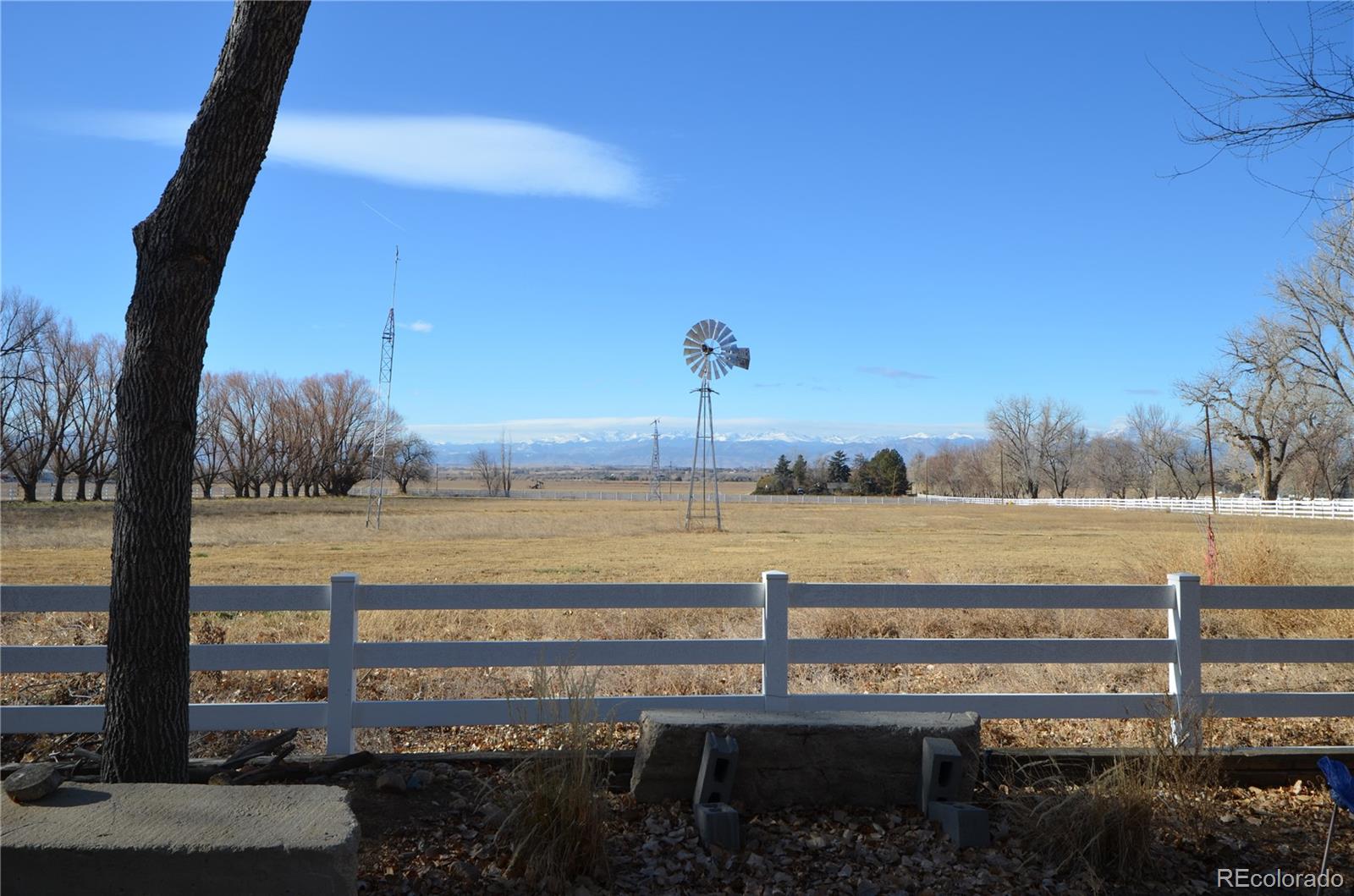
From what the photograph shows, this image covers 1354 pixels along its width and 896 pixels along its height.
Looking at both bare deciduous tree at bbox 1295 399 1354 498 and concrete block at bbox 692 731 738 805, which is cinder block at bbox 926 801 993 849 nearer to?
concrete block at bbox 692 731 738 805

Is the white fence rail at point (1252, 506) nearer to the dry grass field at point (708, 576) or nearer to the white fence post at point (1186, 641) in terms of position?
the dry grass field at point (708, 576)

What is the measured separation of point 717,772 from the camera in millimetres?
4609

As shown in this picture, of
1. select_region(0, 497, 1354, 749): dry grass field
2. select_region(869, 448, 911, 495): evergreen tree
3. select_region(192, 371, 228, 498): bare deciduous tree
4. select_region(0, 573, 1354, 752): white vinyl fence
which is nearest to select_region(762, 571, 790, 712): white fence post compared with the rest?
select_region(0, 573, 1354, 752): white vinyl fence

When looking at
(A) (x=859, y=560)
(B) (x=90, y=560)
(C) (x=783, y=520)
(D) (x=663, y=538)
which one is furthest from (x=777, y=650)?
(C) (x=783, y=520)

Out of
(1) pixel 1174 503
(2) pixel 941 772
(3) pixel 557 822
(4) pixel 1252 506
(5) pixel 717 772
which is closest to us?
(3) pixel 557 822

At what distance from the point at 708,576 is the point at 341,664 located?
15596 mm

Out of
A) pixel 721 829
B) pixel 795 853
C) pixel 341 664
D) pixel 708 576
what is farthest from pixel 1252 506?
pixel 341 664

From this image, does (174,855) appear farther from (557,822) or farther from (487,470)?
(487,470)

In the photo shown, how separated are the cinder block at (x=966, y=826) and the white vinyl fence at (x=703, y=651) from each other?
1235mm

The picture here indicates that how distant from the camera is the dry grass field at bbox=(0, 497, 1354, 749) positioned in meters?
8.94

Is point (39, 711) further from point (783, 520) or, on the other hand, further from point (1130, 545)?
point (783, 520)

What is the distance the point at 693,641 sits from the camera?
5.83m

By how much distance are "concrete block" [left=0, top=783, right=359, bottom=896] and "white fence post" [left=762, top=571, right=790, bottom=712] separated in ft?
9.50

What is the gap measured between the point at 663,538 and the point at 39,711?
32401 millimetres
